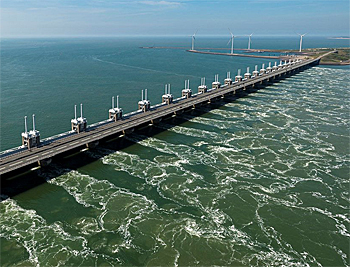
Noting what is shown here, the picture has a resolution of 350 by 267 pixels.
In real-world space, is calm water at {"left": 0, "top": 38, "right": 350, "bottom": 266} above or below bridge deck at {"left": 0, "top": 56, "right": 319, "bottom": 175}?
below

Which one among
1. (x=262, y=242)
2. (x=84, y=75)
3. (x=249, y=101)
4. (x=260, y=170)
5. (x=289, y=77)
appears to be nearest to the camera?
(x=262, y=242)

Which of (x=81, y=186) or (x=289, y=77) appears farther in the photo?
(x=289, y=77)

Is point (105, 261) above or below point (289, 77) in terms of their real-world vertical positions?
below

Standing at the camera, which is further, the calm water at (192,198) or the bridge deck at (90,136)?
the bridge deck at (90,136)

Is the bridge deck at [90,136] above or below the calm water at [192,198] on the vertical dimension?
above

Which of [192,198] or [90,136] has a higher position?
[90,136]

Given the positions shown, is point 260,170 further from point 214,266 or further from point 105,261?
point 105,261

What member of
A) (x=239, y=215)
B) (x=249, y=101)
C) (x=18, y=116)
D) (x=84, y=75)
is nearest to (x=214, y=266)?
(x=239, y=215)

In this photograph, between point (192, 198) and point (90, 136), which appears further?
point (90, 136)

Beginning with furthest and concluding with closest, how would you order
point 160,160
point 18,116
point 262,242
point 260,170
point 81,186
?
point 18,116 → point 160,160 → point 260,170 → point 81,186 → point 262,242

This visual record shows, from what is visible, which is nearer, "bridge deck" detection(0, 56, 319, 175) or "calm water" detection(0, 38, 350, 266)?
"calm water" detection(0, 38, 350, 266)

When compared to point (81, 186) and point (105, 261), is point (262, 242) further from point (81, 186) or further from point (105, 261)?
point (81, 186)
